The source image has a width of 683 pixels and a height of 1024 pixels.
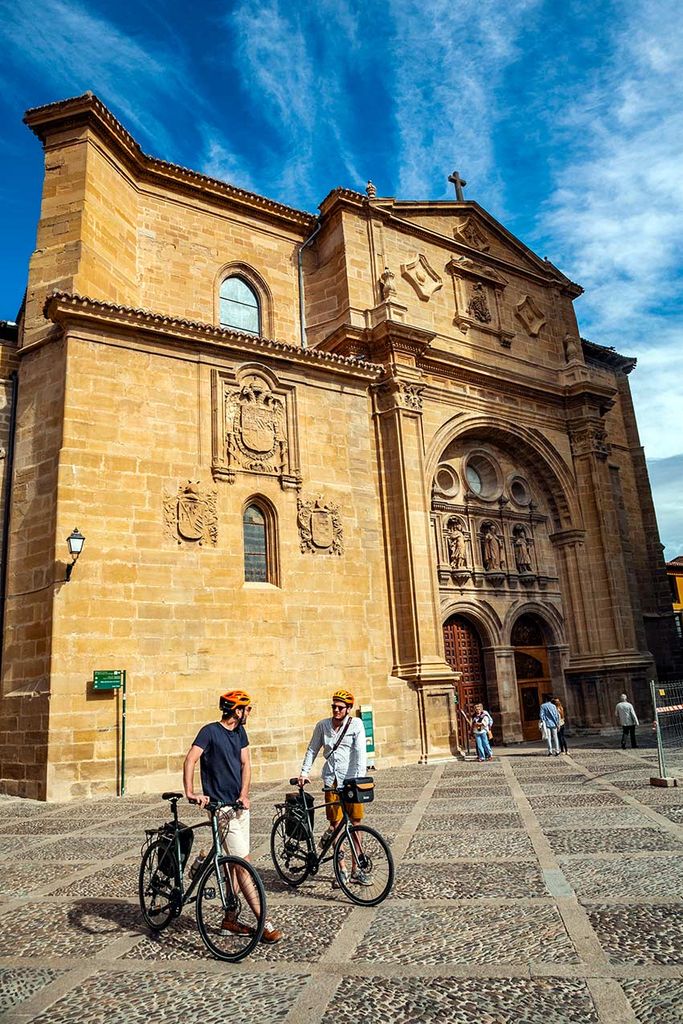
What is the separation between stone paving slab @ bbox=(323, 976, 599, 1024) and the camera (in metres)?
3.43

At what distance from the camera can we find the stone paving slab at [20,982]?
3.90 metres

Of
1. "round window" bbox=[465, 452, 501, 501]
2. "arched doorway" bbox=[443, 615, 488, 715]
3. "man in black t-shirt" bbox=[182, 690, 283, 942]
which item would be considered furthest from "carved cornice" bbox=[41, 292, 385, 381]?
"man in black t-shirt" bbox=[182, 690, 283, 942]

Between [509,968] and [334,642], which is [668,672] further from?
[509,968]

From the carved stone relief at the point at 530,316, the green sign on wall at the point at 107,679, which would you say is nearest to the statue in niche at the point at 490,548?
the carved stone relief at the point at 530,316

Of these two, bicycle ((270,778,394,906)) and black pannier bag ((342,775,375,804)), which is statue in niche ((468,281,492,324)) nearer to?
black pannier bag ((342,775,375,804))

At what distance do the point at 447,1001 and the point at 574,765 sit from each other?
1117 centimetres

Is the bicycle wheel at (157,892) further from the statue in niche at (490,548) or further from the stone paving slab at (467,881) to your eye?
the statue in niche at (490,548)

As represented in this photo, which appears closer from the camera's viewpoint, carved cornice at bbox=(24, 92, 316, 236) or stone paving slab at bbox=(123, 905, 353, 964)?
stone paving slab at bbox=(123, 905, 353, 964)

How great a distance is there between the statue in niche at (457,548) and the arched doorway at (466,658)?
1437 mm

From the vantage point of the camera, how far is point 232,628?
44.4 feet

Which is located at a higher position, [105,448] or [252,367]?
[252,367]

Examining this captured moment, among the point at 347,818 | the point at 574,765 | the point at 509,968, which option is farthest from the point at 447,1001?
the point at 574,765

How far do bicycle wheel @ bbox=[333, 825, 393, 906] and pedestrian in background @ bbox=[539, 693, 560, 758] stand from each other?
11.6 m

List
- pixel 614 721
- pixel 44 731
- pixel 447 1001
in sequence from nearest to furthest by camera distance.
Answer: pixel 447 1001, pixel 44 731, pixel 614 721
